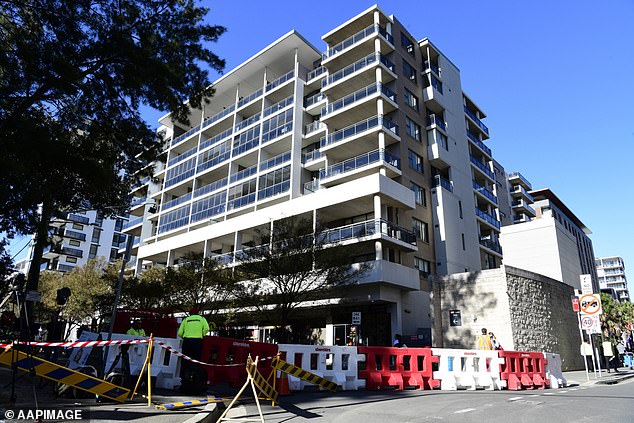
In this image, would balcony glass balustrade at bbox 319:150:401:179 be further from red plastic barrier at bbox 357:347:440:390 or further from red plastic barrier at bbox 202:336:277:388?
red plastic barrier at bbox 202:336:277:388

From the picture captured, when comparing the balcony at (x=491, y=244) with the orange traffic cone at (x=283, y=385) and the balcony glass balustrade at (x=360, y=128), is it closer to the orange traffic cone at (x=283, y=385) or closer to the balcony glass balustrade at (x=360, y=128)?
the balcony glass balustrade at (x=360, y=128)

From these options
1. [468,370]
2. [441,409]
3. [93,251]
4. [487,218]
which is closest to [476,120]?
[487,218]

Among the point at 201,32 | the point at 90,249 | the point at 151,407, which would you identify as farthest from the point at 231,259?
the point at 90,249

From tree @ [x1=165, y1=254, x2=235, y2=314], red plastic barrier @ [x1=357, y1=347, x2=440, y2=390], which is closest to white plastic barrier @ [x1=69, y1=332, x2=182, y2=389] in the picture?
red plastic barrier @ [x1=357, y1=347, x2=440, y2=390]

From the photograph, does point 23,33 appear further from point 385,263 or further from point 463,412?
point 385,263

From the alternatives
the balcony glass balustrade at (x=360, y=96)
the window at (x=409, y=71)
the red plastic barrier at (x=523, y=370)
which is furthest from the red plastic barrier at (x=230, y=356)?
the window at (x=409, y=71)

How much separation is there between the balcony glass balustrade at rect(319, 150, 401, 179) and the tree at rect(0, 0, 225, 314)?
18.7 meters

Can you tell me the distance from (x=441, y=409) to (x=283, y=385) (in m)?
3.84

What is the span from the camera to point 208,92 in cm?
1316

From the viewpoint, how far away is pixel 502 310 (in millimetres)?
23344

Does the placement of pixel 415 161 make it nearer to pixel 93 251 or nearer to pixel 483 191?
pixel 483 191

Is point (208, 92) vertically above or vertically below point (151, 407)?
above

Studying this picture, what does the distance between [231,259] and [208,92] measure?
24.1 meters

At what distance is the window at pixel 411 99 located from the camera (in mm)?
35425
